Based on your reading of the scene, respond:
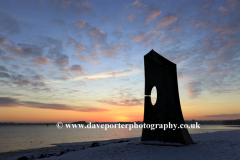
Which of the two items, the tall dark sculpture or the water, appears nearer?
the tall dark sculpture

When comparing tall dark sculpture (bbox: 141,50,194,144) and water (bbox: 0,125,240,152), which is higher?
tall dark sculpture (bbox: 141,50,194,144)

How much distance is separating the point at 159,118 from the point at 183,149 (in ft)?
10.4

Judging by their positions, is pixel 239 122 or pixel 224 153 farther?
pixel 239 122

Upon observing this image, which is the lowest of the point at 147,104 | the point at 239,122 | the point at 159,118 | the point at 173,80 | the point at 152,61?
the point at 239,122

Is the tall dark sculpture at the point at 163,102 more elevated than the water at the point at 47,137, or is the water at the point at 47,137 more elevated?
the tall dark sculpture at the point at 163,102

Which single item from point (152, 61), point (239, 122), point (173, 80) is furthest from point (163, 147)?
point (239, 122)

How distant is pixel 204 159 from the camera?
9562mm

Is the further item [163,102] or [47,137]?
[47,137]

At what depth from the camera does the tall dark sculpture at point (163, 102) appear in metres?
13.6

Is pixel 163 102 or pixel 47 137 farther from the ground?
pixel 163 102

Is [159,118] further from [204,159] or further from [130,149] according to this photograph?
[204,159]

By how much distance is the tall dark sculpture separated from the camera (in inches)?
537

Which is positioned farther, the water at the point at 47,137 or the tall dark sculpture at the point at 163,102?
the water at the point at 47,137

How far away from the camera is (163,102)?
47.3 ft
